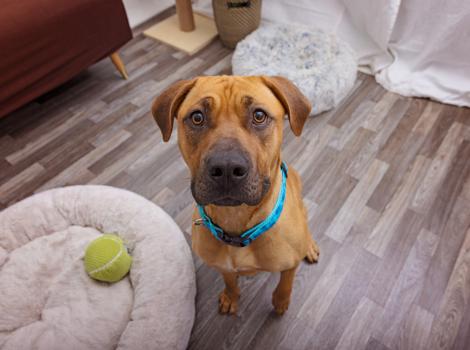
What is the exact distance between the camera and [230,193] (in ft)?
3.37

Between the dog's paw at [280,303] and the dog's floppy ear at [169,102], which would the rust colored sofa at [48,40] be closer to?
the dog's floppy ear at [169,102]

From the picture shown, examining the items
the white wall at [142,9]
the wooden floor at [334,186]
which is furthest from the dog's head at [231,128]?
the white wall at [142,9]

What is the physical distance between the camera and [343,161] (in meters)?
2.46

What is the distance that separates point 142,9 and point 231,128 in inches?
147

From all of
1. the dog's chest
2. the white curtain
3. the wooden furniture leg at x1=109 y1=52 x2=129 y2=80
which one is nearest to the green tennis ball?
the dog's chest

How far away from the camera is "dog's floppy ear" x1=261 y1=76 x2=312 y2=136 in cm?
123

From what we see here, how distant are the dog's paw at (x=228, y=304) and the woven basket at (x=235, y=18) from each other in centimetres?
267

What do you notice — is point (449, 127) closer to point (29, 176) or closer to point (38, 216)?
point (38, 216)

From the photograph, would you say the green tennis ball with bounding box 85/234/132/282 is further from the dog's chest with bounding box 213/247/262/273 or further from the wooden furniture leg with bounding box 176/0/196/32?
the wooden furniture leg with bounding box 176/0/196/32

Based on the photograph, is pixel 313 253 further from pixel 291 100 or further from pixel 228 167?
pixel 228 167

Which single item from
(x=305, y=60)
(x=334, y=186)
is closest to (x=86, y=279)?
(x=334, y=186)

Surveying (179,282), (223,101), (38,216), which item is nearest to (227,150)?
(223,101)

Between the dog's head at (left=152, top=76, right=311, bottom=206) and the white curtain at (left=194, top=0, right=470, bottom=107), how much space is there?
2.20 meters

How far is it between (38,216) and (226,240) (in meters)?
1.32
